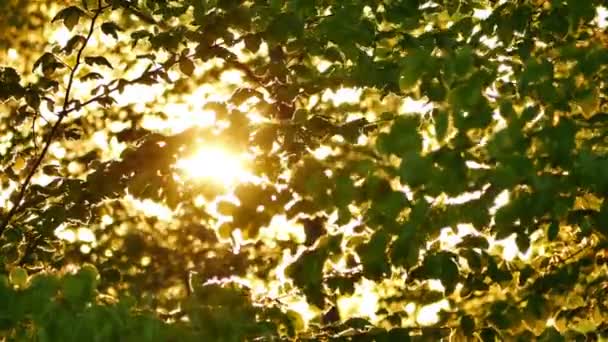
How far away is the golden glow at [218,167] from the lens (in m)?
4.32

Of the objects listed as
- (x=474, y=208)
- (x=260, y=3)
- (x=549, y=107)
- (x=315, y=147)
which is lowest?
(x=474, y=208)

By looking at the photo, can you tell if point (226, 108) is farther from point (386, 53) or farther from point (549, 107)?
point (549, 107)

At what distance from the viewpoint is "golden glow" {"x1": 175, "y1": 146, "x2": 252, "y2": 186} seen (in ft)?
14.2

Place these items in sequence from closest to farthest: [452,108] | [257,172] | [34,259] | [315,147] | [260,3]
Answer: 1. [452,108]
2. [257,172]
3. [315,147]
4. [260,3]
5. [34,259]

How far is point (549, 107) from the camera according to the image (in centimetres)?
391

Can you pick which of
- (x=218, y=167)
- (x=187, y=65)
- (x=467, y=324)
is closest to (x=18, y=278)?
(x=218, y=167)

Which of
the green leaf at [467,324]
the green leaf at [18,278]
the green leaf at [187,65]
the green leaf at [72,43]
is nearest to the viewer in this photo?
the green leaf at [18,278]

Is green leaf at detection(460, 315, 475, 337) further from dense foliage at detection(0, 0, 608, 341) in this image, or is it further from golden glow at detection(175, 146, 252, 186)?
golden glow at detection(175, 146, 252, 186)

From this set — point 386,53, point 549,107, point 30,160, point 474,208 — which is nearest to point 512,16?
point 386,53

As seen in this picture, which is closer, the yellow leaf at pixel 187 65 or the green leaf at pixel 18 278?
the green leaf at pixel 18 278

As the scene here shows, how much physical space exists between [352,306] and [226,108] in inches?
319

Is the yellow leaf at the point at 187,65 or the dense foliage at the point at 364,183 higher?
the yellow leaf at the point at 187,65

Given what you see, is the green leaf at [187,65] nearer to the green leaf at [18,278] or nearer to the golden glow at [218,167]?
the golden glow at [218,167]

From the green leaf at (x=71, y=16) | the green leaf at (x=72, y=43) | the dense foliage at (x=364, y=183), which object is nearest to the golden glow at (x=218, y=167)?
the dense foliage at (x=364, y=183)
